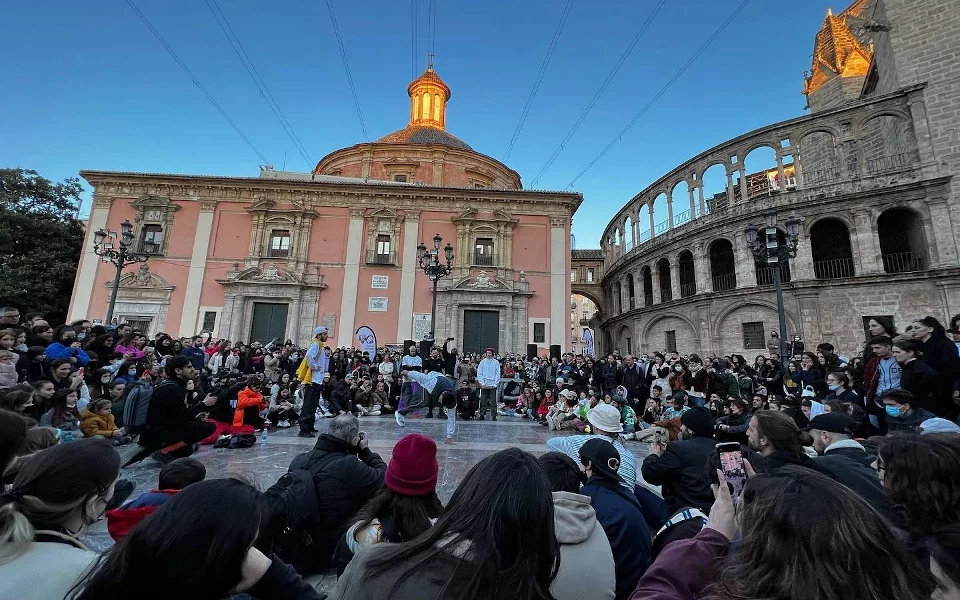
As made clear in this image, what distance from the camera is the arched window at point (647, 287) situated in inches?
1078

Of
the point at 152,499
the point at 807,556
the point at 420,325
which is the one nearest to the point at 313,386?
the point at 152,499

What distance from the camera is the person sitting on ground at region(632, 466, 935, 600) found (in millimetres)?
884

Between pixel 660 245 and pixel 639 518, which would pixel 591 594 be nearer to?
Answer: pixel 639 518

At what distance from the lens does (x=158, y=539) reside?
41.7 inches

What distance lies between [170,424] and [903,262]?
27.3 metres

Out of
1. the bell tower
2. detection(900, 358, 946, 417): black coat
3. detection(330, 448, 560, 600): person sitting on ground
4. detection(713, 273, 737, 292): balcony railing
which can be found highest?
the bell tower

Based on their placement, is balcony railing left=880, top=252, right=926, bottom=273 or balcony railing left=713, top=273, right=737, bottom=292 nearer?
balcony railing left=880, top=252, right=926, bottom=273

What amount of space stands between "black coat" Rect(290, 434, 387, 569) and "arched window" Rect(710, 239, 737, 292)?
2352cm

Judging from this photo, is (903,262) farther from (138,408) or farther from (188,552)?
(138,408)

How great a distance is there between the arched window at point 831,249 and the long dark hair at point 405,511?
23607mm

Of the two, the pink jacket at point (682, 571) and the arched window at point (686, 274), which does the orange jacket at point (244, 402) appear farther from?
the arched window at point (686, 274)

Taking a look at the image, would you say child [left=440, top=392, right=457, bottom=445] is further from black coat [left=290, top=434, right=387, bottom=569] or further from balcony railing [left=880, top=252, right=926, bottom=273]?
balcony railing [left=880, top=252, right=926, bottom=273]

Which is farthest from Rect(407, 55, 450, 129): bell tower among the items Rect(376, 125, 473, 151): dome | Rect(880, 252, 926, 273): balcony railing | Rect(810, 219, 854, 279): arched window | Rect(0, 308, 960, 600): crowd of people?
Rect(0, 308, 960, 600): crowd of people

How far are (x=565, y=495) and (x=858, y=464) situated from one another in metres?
2.35
